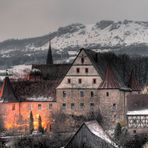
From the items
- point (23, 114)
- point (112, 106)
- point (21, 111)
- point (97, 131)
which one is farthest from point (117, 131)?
point (97, 131)

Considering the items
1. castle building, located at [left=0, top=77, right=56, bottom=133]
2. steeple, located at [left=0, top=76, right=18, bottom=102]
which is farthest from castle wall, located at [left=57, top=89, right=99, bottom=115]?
steeple, located at [left=0, top=76, right=18, bottom=102]

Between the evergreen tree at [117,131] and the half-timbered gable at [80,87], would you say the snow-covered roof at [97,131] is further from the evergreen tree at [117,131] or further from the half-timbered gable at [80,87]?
the half-timbered gable at [80,87]

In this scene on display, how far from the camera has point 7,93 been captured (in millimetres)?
159250

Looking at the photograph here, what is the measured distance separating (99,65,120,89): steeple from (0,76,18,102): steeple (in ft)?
48.7

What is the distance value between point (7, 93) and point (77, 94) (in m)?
11.6

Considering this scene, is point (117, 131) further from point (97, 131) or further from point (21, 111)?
point (97, 131)

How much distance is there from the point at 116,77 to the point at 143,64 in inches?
Answer: 1172

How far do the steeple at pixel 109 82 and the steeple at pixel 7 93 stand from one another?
584 inches

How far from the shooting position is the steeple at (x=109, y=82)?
15252 cm

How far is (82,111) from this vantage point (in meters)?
155

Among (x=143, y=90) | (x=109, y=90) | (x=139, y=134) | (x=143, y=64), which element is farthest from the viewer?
(x=143, y=64)

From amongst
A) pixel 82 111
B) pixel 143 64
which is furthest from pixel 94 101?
pixel 143 64

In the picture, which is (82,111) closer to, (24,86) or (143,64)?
(24,86)

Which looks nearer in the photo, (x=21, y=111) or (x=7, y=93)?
(x=21, y=111)
